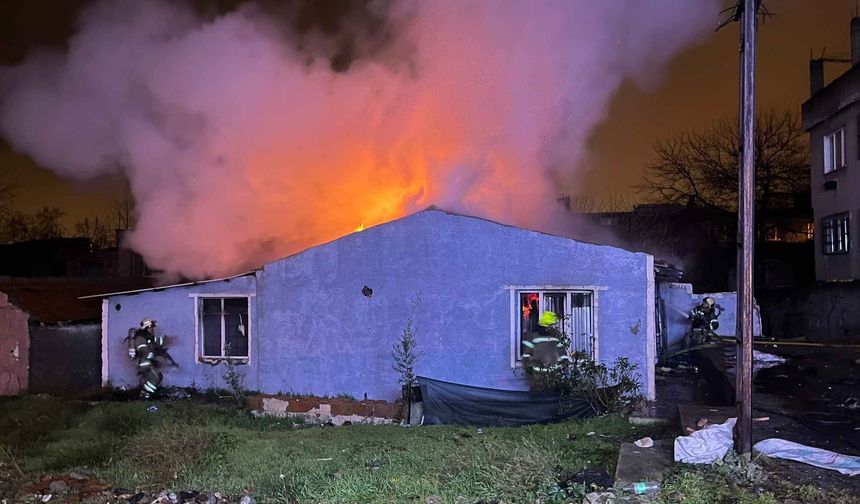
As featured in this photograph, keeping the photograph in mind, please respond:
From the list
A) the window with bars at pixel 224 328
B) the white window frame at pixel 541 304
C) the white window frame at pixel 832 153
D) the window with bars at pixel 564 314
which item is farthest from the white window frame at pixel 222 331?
the white window frame at pixel 832 153

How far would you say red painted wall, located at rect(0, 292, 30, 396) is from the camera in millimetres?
13227

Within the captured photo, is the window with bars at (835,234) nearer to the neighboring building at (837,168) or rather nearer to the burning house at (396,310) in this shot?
the neighboring building at (837,168)

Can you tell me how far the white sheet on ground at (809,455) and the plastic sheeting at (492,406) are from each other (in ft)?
11.9

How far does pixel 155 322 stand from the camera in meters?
12.6

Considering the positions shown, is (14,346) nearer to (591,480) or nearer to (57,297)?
(57,297)

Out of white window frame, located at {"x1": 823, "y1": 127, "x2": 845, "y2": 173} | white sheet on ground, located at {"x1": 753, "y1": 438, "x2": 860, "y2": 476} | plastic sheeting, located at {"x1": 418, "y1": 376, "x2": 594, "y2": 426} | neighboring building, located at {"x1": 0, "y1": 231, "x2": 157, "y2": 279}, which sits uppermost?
white window frame, located at {"x1": 823, "y1": 127, "x2": 845, "y2": 173}

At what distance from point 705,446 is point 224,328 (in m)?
8.94

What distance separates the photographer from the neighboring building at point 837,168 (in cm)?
1984

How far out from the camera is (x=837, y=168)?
828 inches

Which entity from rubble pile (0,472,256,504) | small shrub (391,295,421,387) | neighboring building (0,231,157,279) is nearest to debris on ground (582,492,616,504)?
rubble pile (0,472,256,504)

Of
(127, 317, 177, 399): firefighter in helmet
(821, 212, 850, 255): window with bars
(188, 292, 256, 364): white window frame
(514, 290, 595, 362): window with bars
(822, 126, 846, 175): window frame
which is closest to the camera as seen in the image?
(514, 290, 595, 362): window with bars

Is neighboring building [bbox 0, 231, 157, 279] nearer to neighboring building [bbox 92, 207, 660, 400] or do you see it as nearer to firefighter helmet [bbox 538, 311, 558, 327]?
neighboring building [bbox 92, 207, 660, 400]

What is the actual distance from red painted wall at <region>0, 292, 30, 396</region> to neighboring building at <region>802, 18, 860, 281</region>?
69.4ft

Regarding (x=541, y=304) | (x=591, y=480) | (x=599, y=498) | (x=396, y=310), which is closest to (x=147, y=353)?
(x=396, y=310)
